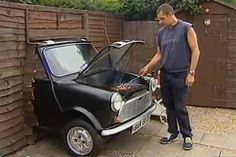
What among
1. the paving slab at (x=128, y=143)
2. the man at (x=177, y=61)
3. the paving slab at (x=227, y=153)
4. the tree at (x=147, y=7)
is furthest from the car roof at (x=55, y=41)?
the paving slab at (x=227, y=153)

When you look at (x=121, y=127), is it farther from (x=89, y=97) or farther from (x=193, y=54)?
(x=193, y=54)

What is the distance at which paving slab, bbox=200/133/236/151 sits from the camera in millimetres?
5758

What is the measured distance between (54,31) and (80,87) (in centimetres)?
141

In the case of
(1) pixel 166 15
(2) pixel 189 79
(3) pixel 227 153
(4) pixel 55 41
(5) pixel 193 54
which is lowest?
(3) pixel 227 153

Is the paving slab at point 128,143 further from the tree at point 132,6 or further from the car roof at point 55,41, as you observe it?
the tree at point 132,6

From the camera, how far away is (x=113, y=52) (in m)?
5.29

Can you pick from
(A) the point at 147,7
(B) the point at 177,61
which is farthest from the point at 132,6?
(B) the point at 177,61

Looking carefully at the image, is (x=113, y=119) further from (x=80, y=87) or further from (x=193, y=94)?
(x=193, y=94)

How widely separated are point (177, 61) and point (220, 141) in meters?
1.60

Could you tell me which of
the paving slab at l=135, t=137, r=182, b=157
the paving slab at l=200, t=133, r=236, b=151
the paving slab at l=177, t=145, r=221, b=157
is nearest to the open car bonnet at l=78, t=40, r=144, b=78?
the paving slab at l=135, t=137, r=182, b=157

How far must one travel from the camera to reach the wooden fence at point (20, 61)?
195 inches

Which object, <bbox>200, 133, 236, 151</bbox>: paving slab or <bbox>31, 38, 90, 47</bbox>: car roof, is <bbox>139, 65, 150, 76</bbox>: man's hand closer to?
<bbox>31, 38, 90, 47</bbox>: car roof

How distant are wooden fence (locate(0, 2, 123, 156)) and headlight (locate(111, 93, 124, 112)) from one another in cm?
128

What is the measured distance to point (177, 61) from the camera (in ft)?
17.6
